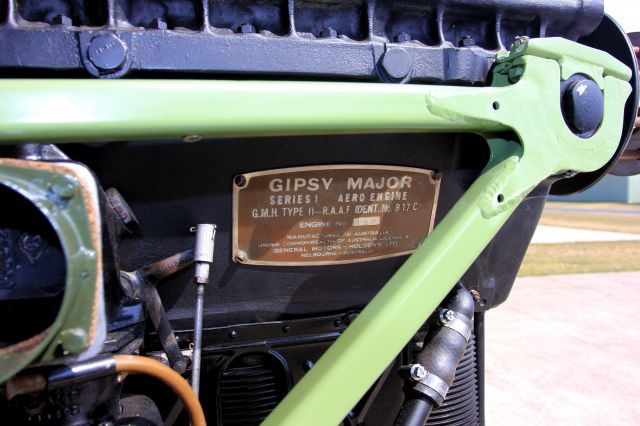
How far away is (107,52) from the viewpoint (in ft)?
3.29

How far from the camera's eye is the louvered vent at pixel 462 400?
1.64 metres

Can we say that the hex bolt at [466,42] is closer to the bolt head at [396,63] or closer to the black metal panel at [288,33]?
the black metal panel at [288,33]

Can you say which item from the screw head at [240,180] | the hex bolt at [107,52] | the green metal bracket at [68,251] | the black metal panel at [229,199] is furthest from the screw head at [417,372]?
the hex bolt at [107,52]

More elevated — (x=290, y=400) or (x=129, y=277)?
(x=129, y=277)

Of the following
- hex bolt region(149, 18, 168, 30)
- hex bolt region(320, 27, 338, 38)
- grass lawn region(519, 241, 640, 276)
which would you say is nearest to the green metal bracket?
hex bolt region(149, 18, 168, 30)

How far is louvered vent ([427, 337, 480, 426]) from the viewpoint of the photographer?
164cm

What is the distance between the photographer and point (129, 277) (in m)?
1.16

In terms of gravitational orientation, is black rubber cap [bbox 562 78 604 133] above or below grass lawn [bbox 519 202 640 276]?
above

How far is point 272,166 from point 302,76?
7.9 inches

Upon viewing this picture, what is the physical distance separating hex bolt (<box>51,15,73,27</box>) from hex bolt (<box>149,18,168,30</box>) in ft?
0.47

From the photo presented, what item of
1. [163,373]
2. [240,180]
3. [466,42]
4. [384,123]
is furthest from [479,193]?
[163,373]

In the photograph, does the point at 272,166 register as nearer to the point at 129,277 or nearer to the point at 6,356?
the point at 129,277

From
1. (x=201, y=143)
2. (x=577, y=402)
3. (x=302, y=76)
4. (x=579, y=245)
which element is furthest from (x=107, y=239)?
(x=579, y=245)

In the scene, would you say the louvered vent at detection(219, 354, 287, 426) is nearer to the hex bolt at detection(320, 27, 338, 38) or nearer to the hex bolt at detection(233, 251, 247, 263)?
the hex bolt at detection(233, 251, 247, 263)
